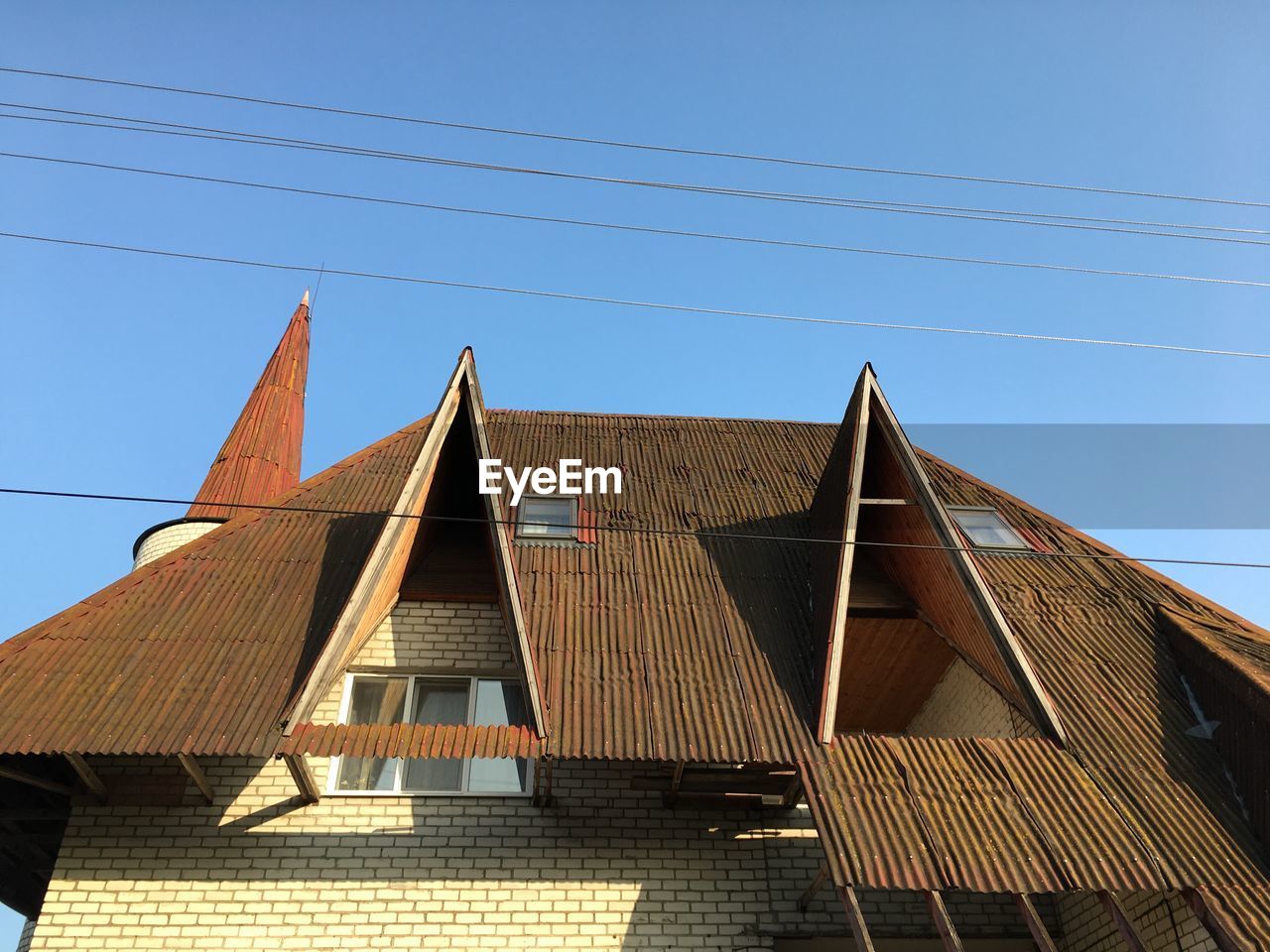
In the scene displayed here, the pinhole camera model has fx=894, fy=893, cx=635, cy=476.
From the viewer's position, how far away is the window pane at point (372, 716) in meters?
8.77

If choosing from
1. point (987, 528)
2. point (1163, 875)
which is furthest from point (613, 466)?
point (1163, 875)

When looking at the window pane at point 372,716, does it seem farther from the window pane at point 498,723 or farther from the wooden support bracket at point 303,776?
the window pane at point 498,723

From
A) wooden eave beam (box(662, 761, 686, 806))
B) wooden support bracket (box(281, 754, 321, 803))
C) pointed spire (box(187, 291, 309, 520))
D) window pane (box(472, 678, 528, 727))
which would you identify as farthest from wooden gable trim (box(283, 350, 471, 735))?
pointed spire (box(187, 291, 309, 520))

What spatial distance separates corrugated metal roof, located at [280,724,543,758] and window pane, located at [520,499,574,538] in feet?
11.8

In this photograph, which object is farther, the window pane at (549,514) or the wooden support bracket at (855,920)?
the window pane at (549,514)

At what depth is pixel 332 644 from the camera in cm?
830

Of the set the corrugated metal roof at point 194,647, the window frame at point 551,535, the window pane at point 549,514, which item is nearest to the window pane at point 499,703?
the corrugated metal roof at point 194,647

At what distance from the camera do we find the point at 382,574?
8.91m

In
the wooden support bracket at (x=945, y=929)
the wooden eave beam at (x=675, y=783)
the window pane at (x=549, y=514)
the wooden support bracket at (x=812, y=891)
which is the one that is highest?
the window pane at (x=549, y=514)

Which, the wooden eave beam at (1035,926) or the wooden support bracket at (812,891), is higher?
the wooden support bracket at (812,891)

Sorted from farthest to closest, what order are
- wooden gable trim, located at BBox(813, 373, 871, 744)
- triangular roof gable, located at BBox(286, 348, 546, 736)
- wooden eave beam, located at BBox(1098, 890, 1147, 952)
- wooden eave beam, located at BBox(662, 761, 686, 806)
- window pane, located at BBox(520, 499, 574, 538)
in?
window pane, located at BBox(520, 499, 574, 538)
wooden gable trim, located at BBox(813, 373, 871, 744)
triangular roof gable, located at BBox(286, 348, 546, 736)
wooden eave beam, located at BBox(662, 761, 686, 806)
wooden eave beam, located at BBox(1098, 890, 1147, 952)

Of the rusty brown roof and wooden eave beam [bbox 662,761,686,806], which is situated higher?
the rusty brown roof

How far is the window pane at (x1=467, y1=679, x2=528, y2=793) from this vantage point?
29.1 feet

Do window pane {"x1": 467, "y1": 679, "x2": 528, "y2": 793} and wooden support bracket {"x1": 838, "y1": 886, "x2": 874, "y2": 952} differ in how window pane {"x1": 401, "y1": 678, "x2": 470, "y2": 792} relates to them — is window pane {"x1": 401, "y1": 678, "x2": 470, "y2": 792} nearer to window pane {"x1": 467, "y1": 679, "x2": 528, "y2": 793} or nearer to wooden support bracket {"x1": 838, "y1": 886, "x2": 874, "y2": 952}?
window pane {"x1": 467, "y1": 679, "x2": 528, "y2": 793}
